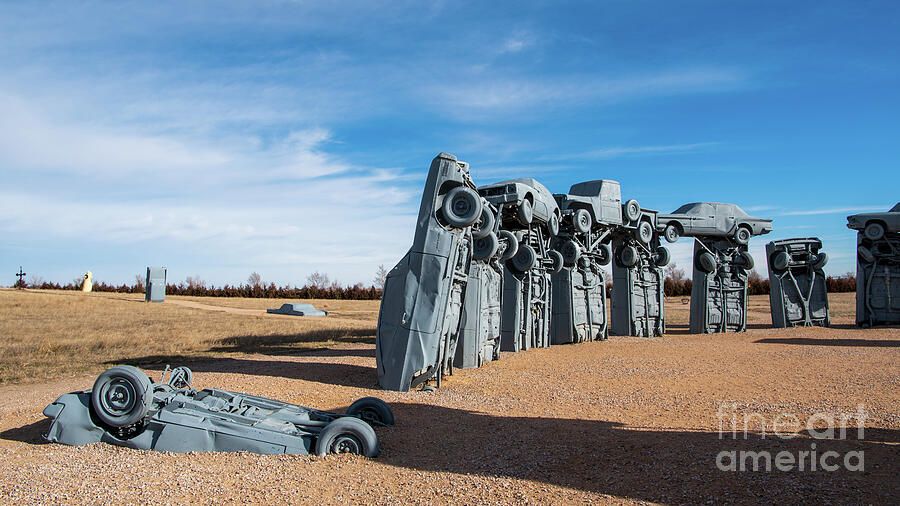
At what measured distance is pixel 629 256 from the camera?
22797 millimetres

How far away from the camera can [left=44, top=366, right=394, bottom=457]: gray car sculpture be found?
22.2 ft

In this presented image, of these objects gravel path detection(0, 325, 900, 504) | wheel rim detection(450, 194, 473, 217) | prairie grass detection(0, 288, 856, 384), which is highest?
wheel rim detection(450, 194, 473, 217)

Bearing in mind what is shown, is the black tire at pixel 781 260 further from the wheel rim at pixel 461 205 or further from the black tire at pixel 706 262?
the wheel rim at pixel 461 205

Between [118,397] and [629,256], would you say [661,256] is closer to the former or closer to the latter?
[629,256]

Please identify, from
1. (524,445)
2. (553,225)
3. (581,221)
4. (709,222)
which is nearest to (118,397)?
(524,445)

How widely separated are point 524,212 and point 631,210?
846 centimetres

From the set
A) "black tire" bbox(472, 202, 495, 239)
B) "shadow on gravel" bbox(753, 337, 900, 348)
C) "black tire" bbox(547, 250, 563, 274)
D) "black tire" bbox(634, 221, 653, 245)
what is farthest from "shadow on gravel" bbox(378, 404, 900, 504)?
"black tire" bbox(634, 221, 653, 245)

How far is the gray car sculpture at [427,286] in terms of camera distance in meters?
10.8

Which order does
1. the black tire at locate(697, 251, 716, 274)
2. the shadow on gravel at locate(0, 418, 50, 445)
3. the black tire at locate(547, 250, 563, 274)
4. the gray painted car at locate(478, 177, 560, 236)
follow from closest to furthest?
the shadow on gravel at locate(0, 418, 50, 445) < the gray painted car at locate(478, 177, 560, 236) < the black tire at locate(547, 250, 563, 274) < the black tire at locate(697, 251, 716, 274)

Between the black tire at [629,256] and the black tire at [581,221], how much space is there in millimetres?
3101

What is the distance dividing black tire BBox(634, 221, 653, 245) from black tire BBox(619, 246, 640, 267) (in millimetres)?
506

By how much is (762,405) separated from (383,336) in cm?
679

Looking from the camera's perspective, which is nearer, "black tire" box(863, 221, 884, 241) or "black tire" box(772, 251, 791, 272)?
"black tire" box(863, 221, 884, 241)

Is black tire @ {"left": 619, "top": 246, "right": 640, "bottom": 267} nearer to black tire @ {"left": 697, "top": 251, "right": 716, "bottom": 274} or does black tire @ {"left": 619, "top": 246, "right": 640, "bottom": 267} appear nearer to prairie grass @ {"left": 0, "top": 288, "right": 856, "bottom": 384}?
black tire @ {"left": 697, "top": 251, "right": 716, "bottom": 274}
